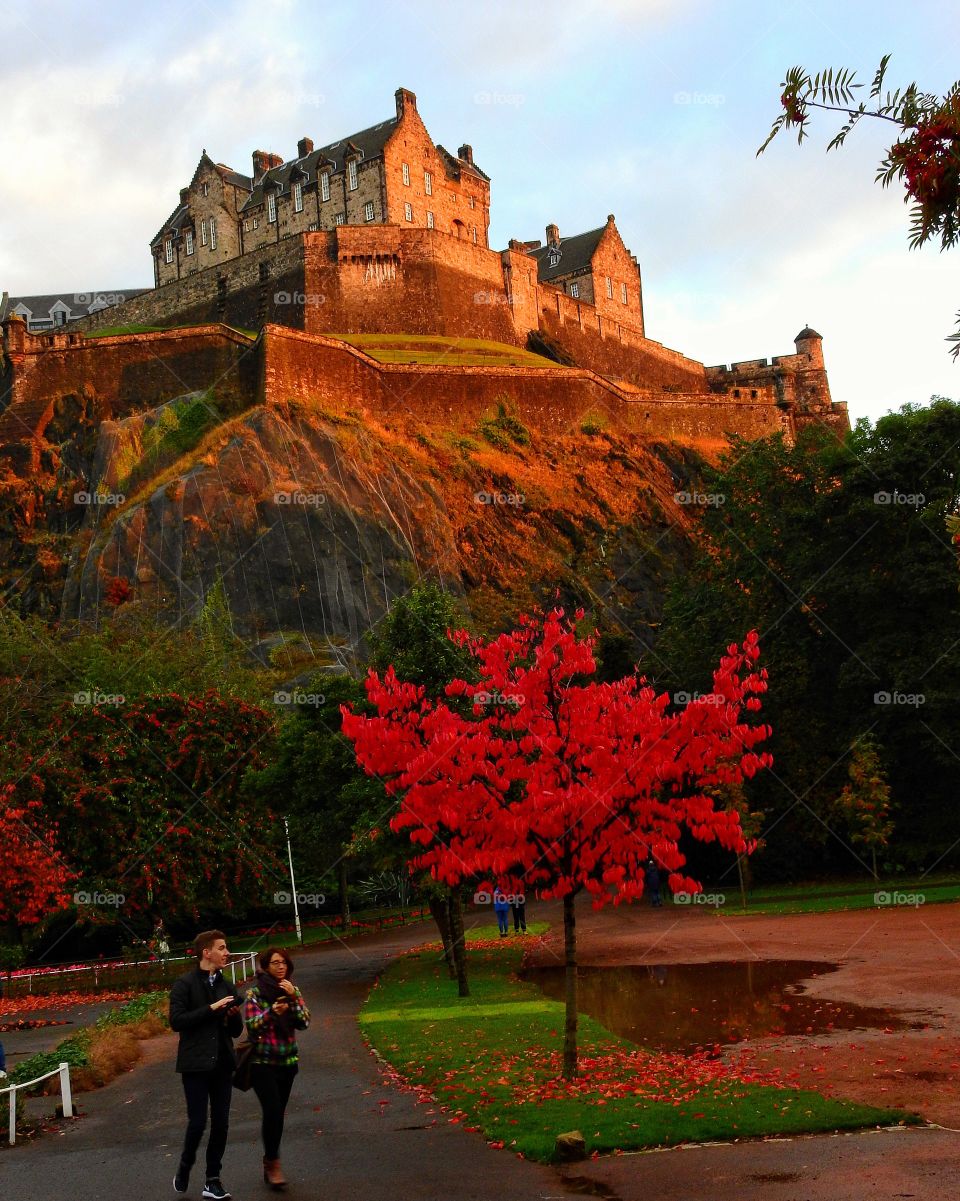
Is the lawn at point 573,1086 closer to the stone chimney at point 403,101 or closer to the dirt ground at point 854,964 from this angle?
the dirt ground at point 854,964

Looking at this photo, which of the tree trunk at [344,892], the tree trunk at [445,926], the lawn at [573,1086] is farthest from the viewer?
the tree trunk at [344,892]

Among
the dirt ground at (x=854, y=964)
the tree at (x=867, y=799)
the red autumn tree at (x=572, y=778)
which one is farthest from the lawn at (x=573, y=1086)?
the tree at (x=867, y=799)

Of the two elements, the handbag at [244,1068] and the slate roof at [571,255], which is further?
the slate roof at [571,255]

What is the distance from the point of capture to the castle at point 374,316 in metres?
60.7

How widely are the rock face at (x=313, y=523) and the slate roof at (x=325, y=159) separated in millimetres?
20645

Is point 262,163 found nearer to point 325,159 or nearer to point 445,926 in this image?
point 325,159

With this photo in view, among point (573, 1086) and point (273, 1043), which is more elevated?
point (273, 1043)

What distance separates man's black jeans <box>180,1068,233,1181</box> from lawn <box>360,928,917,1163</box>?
→ 2.51m

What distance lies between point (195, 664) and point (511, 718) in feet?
103

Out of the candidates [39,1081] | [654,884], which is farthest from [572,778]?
[654,884]

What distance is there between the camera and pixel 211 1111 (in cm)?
939

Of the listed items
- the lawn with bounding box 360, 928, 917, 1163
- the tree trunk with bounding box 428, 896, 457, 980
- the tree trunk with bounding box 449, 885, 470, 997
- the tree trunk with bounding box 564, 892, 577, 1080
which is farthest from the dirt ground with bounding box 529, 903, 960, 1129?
the tree trunk with bounding box 449, 885, 470, 997

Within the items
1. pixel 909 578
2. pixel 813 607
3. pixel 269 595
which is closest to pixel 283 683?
pixel 269 595

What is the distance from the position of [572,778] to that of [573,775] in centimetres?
7
